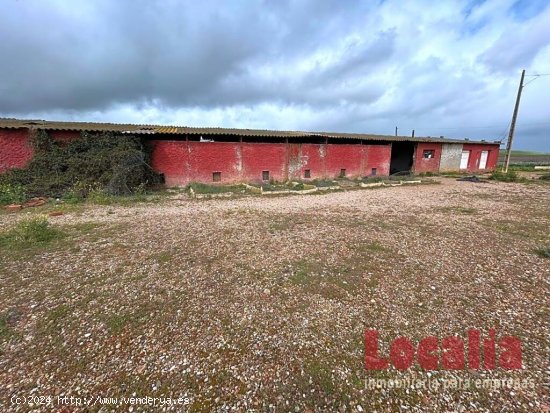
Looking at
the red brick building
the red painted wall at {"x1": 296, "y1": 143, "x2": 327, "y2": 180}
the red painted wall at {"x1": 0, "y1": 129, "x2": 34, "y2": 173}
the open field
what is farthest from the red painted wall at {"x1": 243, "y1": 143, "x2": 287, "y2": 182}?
the open field

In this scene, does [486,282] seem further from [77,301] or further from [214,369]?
[77,301]

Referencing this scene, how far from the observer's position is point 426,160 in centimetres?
2467

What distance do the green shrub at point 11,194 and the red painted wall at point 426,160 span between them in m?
27.8

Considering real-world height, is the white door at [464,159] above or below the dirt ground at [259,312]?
above

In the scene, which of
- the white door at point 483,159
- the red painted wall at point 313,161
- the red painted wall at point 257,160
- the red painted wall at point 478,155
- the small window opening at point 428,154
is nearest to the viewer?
the red painted wall at point 257,160

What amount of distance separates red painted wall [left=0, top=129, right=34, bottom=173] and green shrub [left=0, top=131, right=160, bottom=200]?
64cm

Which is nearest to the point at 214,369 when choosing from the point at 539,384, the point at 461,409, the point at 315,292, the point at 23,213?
the point at 315,292

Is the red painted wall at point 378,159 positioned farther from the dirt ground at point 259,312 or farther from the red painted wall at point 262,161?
the dirt ground at point 259,312

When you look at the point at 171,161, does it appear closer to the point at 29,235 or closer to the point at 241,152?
the point at 241,152

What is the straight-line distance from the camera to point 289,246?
6277 mm

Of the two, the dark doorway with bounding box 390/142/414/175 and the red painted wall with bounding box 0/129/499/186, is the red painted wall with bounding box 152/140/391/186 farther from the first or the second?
the dark doorway with bounding box 390/142/414/175

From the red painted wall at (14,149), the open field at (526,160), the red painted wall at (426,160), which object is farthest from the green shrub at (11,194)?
the open field at (526,160)

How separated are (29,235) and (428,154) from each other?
28.7 m

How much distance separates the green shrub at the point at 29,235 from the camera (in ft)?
20.1
